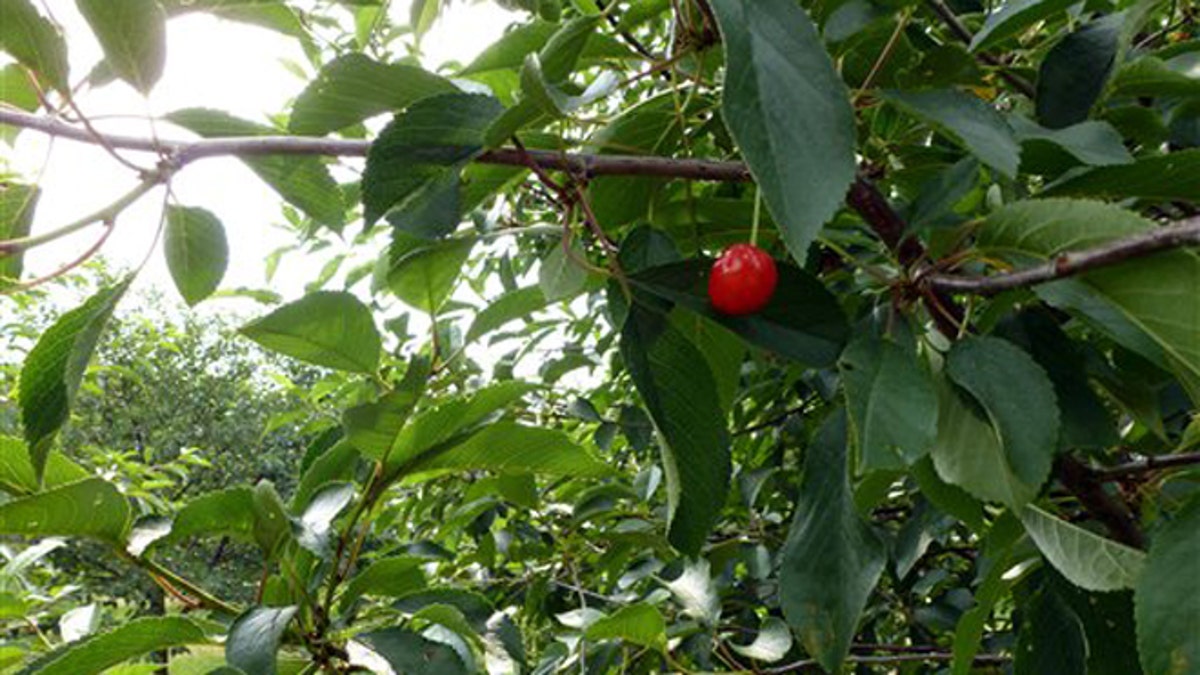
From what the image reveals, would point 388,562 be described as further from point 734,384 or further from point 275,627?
point 734,384

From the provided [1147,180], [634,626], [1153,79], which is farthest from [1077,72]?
[634,626]

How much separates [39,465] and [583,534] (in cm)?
159

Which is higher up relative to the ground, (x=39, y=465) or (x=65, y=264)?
(x=65, y=264)

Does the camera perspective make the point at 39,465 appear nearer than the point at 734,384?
Yes

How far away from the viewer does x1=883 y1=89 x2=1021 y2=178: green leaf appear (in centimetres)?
66

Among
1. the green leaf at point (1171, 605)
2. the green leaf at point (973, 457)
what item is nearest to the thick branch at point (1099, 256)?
the green leaf at point (973, 457)

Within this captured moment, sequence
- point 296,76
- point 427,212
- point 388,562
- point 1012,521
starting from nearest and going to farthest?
point 427,212
point 1012,521
point 388,562
point 296,76

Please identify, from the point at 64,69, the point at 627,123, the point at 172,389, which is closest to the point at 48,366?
the point at 64,69

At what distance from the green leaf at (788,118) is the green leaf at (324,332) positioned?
1.81 ft

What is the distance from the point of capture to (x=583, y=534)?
7.69 feet

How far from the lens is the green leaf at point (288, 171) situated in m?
0.97

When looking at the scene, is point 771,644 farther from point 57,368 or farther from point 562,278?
point 57,368

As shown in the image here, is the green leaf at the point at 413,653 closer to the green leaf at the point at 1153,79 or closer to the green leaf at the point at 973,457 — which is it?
the green leaf at the point at 973,457

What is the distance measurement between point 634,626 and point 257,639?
47 centimetres
